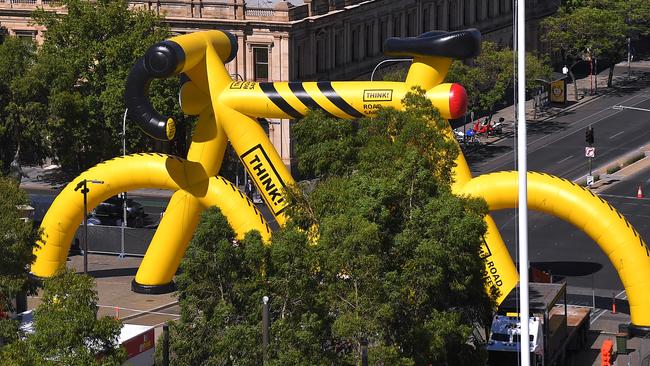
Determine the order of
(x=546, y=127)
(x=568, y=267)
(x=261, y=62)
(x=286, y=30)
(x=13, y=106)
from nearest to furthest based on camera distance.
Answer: (x=568, y=267)
(x=13, y=106)
(x=286, y=30)
(x=261, y=62)
(x=546, y=127)

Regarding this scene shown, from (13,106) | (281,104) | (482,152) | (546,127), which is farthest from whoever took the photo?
(546,127)

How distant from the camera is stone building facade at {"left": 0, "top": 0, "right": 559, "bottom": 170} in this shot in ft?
350

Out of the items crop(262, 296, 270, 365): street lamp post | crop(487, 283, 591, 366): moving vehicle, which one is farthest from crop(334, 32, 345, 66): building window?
crop(262, 296, 270, 365): street lamp post

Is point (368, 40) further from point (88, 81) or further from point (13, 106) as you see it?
point (13, 106)

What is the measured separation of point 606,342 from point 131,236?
88.0ft

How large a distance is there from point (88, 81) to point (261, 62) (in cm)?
1211

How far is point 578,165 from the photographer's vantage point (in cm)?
10706

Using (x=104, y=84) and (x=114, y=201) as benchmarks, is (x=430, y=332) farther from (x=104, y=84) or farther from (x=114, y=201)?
(x=104, y=84)

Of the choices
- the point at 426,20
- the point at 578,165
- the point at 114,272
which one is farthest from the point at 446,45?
the point at 426,20

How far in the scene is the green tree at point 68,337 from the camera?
42969 millimetres

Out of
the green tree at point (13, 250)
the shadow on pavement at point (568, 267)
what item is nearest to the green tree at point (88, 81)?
the shadow on pavement at point (568, 267)

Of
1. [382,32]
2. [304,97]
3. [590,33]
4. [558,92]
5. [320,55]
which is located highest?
[382,32]

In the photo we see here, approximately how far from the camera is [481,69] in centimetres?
11644

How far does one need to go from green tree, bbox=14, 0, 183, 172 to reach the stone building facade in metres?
4.68
